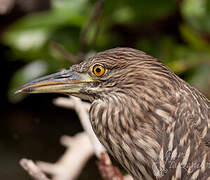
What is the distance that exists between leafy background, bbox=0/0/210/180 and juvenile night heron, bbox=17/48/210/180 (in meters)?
1.91

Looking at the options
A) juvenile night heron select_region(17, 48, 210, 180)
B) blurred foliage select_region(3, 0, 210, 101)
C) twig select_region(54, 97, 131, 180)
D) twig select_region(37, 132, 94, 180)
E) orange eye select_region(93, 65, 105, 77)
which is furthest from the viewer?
blurred foliage select_region(3, 0, 210, 101)

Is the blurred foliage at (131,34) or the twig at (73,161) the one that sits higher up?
the blurred foliage at (131,34)

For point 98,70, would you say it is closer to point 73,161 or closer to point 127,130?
point 127,130

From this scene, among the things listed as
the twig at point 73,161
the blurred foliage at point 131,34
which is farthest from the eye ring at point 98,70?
the blurred foliage at point 131,34

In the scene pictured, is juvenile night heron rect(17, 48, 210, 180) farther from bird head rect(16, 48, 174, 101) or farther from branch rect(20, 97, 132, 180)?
branch rect(20, 97, 132, 180)

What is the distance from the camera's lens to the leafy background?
554cm

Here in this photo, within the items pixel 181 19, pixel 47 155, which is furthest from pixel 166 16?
pixel 47 155

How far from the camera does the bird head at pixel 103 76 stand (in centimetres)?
314

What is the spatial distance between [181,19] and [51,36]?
58.8 inches

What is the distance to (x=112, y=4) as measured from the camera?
199 inches

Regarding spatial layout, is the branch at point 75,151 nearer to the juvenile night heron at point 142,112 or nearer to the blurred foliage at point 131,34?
the juvenile night heron at point 142,112

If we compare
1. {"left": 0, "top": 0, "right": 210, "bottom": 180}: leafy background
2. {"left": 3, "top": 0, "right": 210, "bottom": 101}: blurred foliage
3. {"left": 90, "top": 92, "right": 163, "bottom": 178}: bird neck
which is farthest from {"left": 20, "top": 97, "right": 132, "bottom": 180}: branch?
{"left": 3, "top": 0, "right": 210, "bottom": 101}: blurred foliage

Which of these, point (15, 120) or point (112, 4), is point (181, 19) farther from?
point (15, 120)

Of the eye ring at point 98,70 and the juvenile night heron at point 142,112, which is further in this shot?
the eye ring at point 98,70
